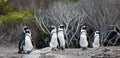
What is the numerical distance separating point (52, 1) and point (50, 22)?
3581 mm

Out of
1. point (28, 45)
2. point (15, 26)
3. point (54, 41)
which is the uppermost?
point (15, 26)

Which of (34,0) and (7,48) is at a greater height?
(34,0)

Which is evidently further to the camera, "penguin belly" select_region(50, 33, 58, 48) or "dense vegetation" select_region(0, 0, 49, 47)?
"dense vegetation" select_region(0, 0, 49, 47)

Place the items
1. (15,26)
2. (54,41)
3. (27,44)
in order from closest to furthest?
(27,44)
(54,41)
(15,26)

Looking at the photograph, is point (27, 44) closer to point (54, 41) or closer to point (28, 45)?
point (28, 45)

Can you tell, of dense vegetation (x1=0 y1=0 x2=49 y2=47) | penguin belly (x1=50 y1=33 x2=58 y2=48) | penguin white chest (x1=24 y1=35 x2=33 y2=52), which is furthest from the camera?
dense vegetation (x1=0 y1=0 x2=49 y2=47)

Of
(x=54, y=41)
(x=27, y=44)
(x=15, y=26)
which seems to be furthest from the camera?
(x=15, y=26)

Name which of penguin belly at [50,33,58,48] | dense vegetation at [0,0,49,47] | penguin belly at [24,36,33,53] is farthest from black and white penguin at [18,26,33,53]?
dense vegetation at [0,0,49,47]

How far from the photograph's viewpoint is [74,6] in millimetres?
26469

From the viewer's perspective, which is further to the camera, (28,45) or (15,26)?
(15,26)

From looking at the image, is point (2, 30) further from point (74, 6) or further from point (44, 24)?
point (74, 6)

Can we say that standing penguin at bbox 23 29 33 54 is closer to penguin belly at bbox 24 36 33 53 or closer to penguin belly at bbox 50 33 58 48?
penguin belly at bbox 24 36 33 53

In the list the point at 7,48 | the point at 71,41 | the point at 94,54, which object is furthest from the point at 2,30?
the point at 94,54

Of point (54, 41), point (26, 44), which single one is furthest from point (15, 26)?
point (54, 41)
